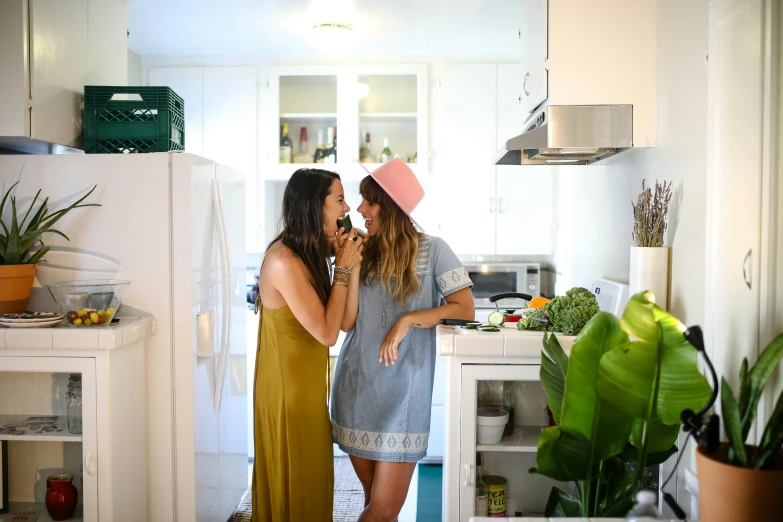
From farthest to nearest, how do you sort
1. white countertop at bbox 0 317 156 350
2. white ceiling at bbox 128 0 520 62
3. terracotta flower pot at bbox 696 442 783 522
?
white ceiling at bbox 128 0 520 62
white countertop at bbox 0 317 156 350
terracotta flower pot at bbox 696 442 783 522

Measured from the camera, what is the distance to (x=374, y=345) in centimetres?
223

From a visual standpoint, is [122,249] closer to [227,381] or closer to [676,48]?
[227,381]

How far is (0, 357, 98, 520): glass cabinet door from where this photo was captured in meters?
2.31

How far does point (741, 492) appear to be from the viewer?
3.92 ft

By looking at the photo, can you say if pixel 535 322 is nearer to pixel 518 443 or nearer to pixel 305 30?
pixel 518 443

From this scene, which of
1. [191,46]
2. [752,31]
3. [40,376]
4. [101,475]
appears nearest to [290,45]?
[191,46]

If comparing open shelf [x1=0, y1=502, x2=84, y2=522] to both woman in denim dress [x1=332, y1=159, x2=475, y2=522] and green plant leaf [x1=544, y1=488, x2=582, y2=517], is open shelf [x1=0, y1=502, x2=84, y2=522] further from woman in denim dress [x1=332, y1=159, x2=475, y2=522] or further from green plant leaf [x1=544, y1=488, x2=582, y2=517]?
green plant leaf [x1=544, y1=488, x2=582, y2=517]

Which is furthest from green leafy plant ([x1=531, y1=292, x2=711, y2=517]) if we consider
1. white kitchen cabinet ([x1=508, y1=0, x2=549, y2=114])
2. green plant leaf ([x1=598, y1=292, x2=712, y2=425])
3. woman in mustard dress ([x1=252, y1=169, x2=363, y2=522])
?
white kitchen cabinet ([x1=508, y1=0, x2=549, y2=114])

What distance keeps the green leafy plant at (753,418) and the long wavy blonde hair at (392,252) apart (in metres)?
1.09

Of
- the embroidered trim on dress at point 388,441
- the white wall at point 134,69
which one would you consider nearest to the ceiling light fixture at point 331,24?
the white wall at point 134,69

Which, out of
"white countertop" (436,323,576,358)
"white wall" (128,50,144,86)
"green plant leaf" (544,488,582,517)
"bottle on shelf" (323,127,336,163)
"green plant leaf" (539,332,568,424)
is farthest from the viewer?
"bottle on shelf" (323,127,336,163)

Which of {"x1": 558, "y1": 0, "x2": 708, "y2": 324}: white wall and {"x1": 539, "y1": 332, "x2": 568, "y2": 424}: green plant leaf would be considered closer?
{"x1": 539, "y1": 332, "x2": 568, "y2": 424}: green plant leaf

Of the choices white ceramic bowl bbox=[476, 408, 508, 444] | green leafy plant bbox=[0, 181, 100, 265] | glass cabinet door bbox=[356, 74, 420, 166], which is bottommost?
white ceramic bowl bbox=[476, 408, 508, 444]

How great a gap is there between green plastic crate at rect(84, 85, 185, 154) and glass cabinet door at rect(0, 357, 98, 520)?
901mm
